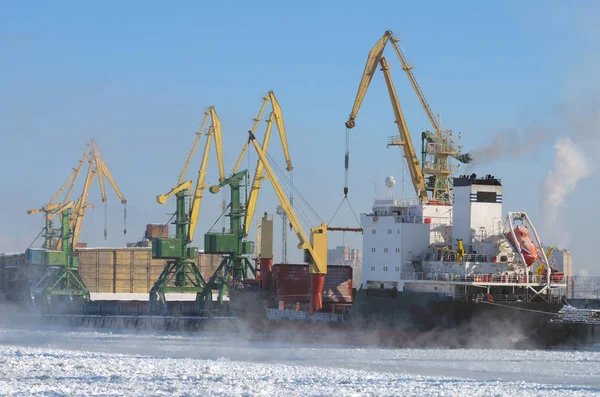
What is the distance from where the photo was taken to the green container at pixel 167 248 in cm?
7794

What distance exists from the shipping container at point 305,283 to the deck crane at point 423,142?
16.5 ft

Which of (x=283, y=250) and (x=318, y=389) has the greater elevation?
(x=283, y=250)

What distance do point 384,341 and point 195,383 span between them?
17.9m

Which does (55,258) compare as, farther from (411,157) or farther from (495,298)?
(495,298)

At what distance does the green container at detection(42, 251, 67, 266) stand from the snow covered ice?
40305mm

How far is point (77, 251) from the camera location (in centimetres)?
10938

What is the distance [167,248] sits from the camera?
256 feet

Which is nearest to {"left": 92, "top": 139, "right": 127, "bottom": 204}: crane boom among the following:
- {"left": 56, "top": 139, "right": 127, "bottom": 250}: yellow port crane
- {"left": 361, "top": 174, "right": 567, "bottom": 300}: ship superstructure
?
{"left": 56, "top": 139, "right": 127, "bottom": 250}: yellow port crane

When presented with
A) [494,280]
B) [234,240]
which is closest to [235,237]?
[234,240]

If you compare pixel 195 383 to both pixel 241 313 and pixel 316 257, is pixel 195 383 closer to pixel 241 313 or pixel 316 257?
pixel 316 257

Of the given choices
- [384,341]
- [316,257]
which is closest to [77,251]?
[316,257]

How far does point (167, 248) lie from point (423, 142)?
24.2 m

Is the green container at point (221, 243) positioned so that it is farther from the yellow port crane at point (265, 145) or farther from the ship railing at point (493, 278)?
the ship railing at point (493, 278)

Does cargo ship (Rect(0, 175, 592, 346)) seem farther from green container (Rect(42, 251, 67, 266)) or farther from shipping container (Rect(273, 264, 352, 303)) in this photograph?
green container (Rect(42, 251, 67, 266))
